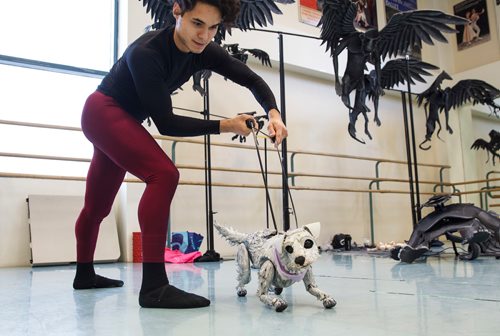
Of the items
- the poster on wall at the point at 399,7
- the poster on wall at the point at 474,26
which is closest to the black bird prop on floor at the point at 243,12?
the poster on wall at the point at 399,7

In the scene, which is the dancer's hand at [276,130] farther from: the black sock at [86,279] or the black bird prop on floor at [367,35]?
the black bird prop on floor at [367,35]

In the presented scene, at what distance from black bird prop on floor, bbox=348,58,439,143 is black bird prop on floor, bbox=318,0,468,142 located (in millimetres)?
76

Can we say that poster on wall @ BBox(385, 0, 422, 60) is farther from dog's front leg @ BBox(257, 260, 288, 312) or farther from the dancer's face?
dog's front leg @ BBox(257, 260, 288, 312)

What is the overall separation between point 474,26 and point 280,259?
7168 mm

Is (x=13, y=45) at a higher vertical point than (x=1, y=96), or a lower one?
higher

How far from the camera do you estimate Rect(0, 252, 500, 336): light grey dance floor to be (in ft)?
3.38

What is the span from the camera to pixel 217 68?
160cm

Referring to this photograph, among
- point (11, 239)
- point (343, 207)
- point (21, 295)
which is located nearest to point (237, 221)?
point (343, 207)

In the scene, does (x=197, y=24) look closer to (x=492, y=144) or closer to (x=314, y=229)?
(x=314, y=229)

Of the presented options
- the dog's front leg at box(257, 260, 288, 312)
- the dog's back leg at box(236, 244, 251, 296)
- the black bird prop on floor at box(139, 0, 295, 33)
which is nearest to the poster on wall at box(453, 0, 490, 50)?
the black bird prop on floor at box(139, 0, 295, 33)

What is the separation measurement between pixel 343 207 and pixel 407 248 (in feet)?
9.22

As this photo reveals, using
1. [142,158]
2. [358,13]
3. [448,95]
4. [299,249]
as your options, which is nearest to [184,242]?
[142,158]

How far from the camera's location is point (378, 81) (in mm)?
3777

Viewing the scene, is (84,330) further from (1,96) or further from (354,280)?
(1,96)
